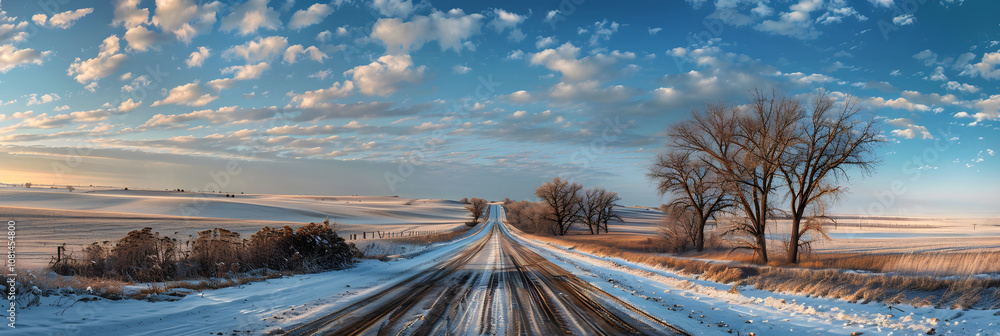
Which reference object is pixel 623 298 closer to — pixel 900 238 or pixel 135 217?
pixel 900 238

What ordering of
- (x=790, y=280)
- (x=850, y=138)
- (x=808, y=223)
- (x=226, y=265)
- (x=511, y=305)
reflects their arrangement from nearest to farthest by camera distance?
(x=511, y=305), (x=790, y=280), (x=226, y=265), (x=850, y=138), (x=808, y=223)

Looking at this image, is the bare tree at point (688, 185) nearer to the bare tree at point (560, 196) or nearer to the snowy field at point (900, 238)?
the snowy field at point (900, 238)

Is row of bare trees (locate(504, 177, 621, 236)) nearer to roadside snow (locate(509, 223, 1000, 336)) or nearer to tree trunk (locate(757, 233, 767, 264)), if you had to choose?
tree trunk (locate(757, 233, 767, 264))

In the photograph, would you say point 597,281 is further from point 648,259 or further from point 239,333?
point 239,333

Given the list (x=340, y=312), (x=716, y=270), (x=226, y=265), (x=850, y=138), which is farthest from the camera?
(x=850, y=138)

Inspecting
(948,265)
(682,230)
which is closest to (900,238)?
(682,230)

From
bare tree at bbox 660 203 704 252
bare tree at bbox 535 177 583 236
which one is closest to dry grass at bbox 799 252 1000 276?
bare tree at bbox 660 203 704 252

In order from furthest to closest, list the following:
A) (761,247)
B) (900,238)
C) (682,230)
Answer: (900,238)
(682,230)
(761,247)

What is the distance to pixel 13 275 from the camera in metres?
7.28

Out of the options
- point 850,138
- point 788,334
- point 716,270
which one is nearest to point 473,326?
point 788,334

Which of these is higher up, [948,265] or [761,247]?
[948,265]

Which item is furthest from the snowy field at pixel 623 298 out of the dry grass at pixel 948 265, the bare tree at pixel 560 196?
the bare tree at pixel 560 196

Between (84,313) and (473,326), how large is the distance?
6.16 m

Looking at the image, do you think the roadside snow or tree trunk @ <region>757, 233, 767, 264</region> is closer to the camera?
the roadside snow
